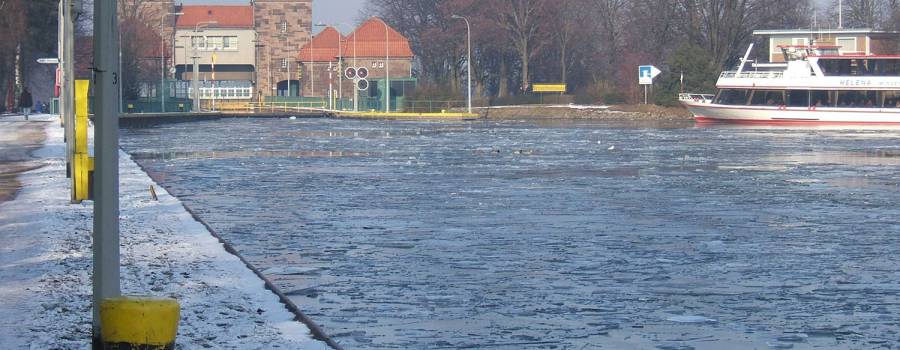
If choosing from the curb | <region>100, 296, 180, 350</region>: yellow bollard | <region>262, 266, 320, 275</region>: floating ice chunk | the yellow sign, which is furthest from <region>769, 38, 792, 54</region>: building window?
<region>100, 296, 180, 350</region>: yellow bollard

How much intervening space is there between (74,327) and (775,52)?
2981 inches

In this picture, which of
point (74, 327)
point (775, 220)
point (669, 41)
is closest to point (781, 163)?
point (775, 220)

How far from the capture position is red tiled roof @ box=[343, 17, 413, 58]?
111500mm

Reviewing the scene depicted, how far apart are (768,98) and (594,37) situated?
1486 inches

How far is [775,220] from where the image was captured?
16.9m

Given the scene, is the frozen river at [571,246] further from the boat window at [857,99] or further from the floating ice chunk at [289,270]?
the boat window at [857,99]

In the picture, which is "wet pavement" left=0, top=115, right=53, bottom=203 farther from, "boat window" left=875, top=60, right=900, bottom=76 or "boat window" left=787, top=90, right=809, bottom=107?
"boat window" left=875, top=60, right=900, bottom=76

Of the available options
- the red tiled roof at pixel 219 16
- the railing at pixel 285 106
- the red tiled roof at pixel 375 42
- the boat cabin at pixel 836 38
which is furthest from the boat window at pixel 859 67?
the red tiled roof at pixel 219 16

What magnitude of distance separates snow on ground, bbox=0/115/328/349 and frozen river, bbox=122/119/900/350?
0.50 metres

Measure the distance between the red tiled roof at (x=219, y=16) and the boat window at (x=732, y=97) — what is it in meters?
70.0

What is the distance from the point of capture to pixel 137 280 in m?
10.8

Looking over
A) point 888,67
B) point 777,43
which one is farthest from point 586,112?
point 888,67

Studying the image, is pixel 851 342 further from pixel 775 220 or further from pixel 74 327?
pixel 775 220

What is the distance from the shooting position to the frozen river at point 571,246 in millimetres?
9539
